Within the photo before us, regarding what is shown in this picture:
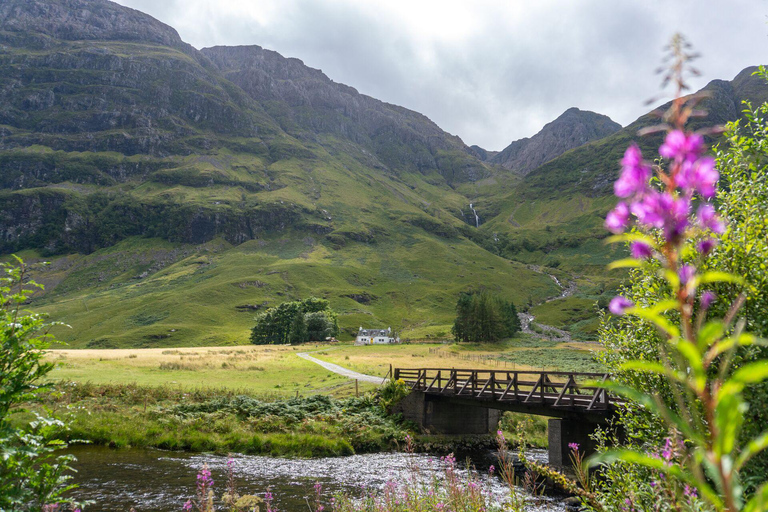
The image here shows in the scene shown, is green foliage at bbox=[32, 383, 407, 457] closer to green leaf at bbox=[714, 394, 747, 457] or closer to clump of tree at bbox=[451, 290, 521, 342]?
green leaf at bbox=[714, 394, 747, 457]

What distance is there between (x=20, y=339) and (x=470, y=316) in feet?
412

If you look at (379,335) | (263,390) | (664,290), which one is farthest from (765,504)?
(379,335)

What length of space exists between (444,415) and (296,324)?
3634 inches

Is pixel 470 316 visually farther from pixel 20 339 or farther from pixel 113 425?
pixel 20 339

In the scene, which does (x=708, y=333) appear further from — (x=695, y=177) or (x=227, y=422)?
(x=227, y=422)

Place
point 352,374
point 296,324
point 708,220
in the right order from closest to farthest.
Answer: point 708,220 → point 352,374 → point 296,324

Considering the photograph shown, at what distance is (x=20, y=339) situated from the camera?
6367mm

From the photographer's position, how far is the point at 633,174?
1873 millimetres

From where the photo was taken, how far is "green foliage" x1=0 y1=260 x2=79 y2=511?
18.8ft

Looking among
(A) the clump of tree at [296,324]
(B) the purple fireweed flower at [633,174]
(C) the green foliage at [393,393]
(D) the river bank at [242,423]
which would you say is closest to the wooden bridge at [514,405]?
(C) the green foliage at [393,393]

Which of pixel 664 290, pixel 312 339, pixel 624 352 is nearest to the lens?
pixel 664 290

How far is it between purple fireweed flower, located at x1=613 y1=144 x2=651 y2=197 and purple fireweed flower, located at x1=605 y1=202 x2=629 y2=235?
0.08 meters

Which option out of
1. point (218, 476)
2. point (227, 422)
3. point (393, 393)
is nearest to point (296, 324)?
point (393, 393)

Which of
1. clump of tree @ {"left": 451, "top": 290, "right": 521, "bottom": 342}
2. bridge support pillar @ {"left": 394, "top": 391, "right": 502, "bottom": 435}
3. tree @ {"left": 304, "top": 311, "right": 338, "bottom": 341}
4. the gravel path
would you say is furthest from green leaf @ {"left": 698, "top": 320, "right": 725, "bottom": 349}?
clump of tree @ {"left": 451, "top": 290, "right": 521, "bottom": 342}
